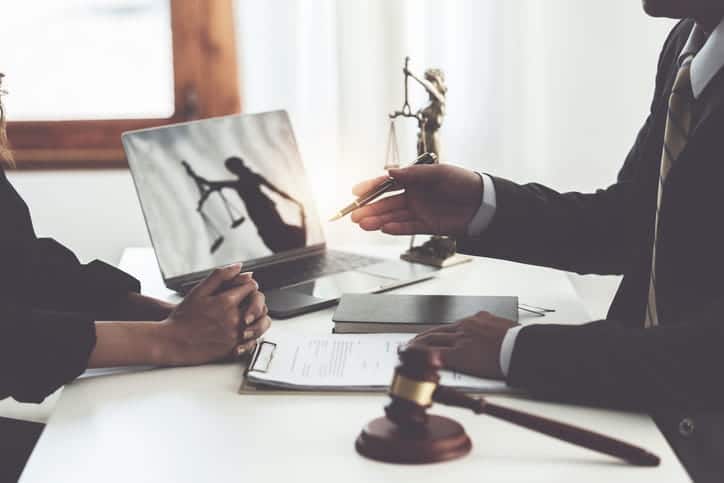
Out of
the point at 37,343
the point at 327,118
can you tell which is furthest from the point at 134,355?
the point at 327,118

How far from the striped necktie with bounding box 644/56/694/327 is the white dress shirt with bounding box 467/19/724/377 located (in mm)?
15

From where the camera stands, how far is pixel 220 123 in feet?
5.86

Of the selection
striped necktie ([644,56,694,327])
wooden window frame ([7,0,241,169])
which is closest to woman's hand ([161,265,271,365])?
striped necktie ([644,56,694,327])

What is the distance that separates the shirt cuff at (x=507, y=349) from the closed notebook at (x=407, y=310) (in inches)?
8.3

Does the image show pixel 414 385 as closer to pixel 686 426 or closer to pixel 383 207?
pixel 686 426

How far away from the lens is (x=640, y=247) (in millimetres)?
1476

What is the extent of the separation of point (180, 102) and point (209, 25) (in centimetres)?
21

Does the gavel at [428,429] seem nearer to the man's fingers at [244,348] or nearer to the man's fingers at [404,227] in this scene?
the man's fingers at [244,348]

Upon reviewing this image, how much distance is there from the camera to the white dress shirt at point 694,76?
3.70 feet

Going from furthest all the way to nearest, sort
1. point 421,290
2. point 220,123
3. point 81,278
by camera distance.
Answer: point 220,123
point 421,290
point 81,278

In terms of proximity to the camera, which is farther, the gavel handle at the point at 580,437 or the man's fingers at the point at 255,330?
the man's fingers at the point at 255,330

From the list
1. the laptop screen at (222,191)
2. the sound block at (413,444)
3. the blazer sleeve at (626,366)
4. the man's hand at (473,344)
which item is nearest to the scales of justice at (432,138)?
the laptop screen at (222,191)

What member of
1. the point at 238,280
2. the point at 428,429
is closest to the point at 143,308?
the point at 238,280

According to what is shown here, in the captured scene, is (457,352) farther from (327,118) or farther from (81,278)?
(327,118)
